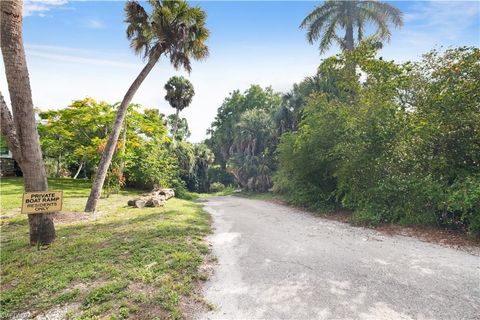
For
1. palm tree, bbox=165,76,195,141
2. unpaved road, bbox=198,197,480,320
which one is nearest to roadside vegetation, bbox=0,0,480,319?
unpaved road, bbox=198,197,480,320

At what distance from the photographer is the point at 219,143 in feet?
135

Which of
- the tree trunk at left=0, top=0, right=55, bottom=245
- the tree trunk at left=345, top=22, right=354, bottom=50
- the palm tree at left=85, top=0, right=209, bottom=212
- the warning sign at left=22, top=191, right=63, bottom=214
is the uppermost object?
the tree trunk at left=345, top=22, right=354, bottom=50

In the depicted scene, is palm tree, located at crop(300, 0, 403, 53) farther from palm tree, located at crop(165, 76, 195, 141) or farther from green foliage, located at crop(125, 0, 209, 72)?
palm tree, located at crop(165, 76, 195, 141)

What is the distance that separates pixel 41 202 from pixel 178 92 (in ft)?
78.5

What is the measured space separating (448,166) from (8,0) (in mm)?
10981

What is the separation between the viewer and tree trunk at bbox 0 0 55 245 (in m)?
4.99

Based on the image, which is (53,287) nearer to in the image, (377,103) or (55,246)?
(55,246)

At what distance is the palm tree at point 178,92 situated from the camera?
2781 cm

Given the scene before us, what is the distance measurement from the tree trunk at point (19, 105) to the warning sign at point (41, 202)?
0.60 feet

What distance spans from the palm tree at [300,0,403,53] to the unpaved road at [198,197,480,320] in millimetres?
14724

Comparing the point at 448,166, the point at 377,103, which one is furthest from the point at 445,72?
the point at 448,166

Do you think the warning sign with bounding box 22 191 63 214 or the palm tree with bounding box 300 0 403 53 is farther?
the palm tree with bounding box 300 0 403 53

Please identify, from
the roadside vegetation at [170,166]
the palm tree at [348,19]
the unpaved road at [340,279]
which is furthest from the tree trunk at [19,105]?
A: the palm tree at [348,19]

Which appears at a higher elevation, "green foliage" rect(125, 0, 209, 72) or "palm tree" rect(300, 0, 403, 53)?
"palm tree" rect(300, 0, 403, 53)
